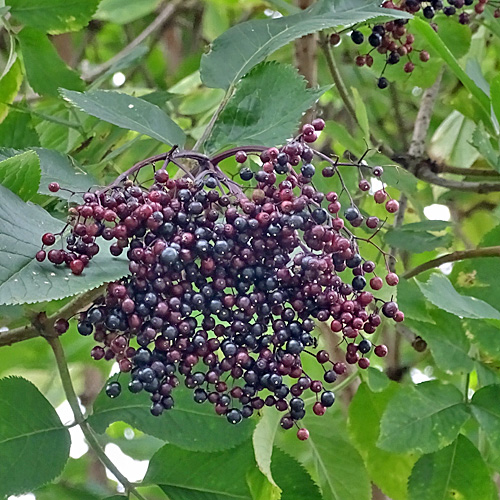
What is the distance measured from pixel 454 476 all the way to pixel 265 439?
0.86ft

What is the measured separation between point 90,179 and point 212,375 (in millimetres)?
259

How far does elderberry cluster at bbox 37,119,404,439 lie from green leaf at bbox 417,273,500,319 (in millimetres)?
103

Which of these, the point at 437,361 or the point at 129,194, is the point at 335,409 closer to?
the point at 437,361

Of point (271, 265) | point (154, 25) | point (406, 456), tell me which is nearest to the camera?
point (271, 265)

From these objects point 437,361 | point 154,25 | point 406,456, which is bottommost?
point 406,456

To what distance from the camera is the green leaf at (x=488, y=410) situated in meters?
0.76

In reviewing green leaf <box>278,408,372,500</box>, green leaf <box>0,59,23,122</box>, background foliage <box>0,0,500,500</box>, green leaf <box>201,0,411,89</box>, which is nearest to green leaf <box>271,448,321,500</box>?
background foliage <box>0,0,500,500</box>

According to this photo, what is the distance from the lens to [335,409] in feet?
4.05

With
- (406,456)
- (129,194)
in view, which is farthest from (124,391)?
(406,456)

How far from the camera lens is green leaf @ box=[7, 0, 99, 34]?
91 cm

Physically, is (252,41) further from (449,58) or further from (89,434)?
(89,434)

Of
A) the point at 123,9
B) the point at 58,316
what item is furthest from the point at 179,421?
the point at 123,9

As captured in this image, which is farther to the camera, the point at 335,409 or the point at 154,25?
the point at 154,25

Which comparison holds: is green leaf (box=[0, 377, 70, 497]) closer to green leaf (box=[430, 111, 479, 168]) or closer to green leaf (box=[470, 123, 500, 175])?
green leaf (box=[470, 123, 500, 175])
